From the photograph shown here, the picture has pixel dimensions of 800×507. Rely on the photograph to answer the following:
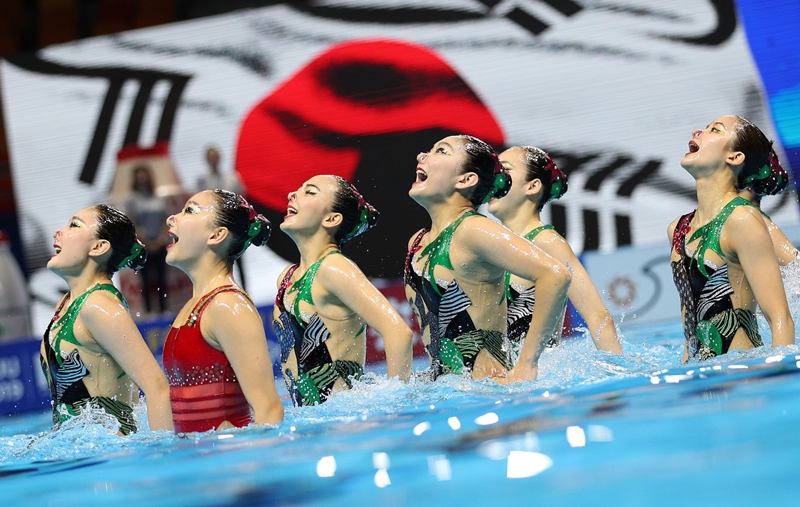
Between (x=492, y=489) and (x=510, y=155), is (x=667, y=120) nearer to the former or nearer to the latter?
(x=510, y=155)

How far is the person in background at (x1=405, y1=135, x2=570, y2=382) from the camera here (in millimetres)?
3357

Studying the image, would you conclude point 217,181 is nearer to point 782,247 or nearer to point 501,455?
point 782,247

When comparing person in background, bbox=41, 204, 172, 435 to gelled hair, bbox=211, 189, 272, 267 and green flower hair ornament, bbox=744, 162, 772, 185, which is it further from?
green flower hair ornament, bbox=744, 162, 772, 185

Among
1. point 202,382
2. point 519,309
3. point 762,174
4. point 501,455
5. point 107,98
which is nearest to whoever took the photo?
point 501,455

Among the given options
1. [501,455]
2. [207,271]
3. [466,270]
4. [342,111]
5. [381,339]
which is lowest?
[381,339]

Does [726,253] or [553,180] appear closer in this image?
[726,253]

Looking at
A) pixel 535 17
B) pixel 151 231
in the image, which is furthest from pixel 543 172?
pixel 535 17

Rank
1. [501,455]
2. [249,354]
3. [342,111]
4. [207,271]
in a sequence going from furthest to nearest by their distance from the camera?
[342,111]
[207,271]
[249,354]
[501,455]

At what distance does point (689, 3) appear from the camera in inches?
432

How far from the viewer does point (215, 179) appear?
1095cm

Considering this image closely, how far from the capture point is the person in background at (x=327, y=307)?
3.51 m

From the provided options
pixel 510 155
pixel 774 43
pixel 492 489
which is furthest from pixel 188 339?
pixel 774 43

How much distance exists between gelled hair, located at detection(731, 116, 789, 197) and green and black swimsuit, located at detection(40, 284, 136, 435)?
270 cm

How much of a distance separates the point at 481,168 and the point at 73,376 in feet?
6.09
